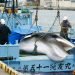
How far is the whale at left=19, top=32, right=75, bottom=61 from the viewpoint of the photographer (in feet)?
46.2

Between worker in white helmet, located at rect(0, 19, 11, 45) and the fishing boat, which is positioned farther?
worker in white helmet, located at rect(0, 19, 11, 45)

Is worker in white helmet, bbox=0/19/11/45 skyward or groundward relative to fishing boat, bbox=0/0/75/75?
skyward

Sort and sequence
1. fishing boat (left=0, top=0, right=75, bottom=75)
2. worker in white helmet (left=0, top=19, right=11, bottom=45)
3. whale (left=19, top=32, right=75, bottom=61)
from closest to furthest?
fishing boat (left=0, top=0, right=75, bottom=75), whale (left=19, top=32, right=75, bottom=61), worker in white helmet (left=0, top=19, right=11, bottom=45)

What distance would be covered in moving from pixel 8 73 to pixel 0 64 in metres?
0.98

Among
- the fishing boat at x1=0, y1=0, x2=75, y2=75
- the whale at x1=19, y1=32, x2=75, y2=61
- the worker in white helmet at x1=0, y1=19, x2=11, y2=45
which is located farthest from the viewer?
the worker in white helmet at x1=0, y1=19, x2=11, y2=45

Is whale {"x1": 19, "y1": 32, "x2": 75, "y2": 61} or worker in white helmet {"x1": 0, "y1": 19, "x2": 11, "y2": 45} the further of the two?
worker in white helmet {"x1": 0, "y1": 19, "x2": 11, "y2": 45}

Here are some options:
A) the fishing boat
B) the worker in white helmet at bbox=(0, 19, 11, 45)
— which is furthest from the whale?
the worker in white helmet at bbox=(0, 19, 11, 45)

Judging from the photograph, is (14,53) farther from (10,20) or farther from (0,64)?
(10,20)

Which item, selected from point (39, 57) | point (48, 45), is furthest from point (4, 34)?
point (48, 45)

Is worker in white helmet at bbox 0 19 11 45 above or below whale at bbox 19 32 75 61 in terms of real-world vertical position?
above

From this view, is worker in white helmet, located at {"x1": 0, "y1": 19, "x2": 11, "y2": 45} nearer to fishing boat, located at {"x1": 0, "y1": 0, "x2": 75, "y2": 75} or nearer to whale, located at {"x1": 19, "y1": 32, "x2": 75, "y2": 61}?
fishing boat, located at {"x1": 0, "y1": 0, "x2": 75, "y2": 75}

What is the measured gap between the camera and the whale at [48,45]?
555 inches

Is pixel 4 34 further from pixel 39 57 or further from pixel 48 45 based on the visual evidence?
pixel 48 45

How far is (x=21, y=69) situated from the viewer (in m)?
13.4
